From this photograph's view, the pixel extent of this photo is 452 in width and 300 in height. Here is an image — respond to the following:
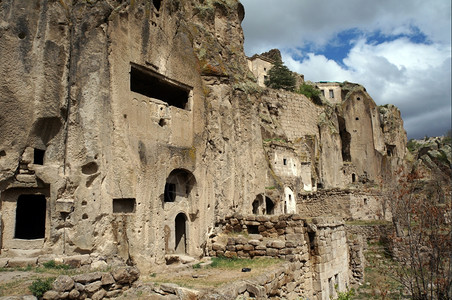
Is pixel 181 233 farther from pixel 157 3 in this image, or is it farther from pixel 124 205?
pixel 157 3

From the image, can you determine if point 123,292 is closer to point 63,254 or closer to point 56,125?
point 63,254

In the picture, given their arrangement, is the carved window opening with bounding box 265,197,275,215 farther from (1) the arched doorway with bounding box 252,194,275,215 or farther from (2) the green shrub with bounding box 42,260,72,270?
(2) the green shrub with bounding box 42,260,72,270

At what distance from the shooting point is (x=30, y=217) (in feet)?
36.4

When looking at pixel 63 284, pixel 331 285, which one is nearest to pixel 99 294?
pixel 63 284

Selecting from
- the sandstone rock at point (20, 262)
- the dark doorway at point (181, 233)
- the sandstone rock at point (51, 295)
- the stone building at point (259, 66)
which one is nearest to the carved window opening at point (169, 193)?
the dark doorway at point (181, 233)

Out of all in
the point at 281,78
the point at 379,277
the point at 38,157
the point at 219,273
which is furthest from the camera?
the point at 281,78

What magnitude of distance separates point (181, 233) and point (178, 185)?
1.59 meters

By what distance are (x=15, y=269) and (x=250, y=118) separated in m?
9.93

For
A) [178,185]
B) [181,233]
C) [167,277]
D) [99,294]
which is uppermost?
[178,185]

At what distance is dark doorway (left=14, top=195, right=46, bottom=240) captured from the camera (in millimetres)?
10656

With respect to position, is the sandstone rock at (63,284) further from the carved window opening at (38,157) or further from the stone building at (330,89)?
the stone building at (330,89)

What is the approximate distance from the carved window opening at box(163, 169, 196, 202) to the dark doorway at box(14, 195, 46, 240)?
12.0 ft

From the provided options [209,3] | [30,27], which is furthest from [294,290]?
→ [209,3]

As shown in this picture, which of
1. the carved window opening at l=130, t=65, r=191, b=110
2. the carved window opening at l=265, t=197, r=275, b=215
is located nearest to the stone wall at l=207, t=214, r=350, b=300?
the carved window opening at l=130, t=65, r=191, b=110
